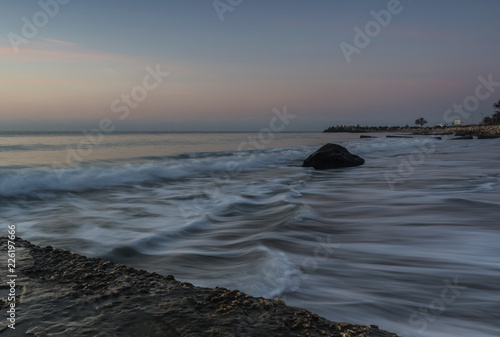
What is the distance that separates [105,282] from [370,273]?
2.70 meters

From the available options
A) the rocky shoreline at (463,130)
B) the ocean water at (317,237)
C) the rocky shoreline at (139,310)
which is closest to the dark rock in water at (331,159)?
the ocean water at (317,237)

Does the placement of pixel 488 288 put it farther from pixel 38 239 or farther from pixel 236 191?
pixel 236 191

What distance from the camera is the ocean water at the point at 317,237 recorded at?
2951 millimetres

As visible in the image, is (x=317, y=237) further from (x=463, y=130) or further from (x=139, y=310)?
(x=463, y=130)

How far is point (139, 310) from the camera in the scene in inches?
71.9

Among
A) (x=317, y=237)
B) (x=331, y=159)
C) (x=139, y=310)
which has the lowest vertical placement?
(x=317, y=237)

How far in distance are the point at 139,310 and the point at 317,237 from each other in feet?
11.3

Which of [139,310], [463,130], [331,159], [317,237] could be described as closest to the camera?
[139,310]

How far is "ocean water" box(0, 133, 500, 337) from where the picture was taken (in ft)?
9.68

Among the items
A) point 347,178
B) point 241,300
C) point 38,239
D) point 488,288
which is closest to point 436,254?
point 488,288

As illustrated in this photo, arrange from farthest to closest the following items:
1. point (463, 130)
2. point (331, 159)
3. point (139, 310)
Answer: point (463, 130)
point (331, 159)
point (139, 310)

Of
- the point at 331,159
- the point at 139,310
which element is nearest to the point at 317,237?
the point at 139,310

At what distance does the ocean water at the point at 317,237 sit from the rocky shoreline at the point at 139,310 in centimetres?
105

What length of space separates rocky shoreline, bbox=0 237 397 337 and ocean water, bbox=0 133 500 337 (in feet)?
3.46
